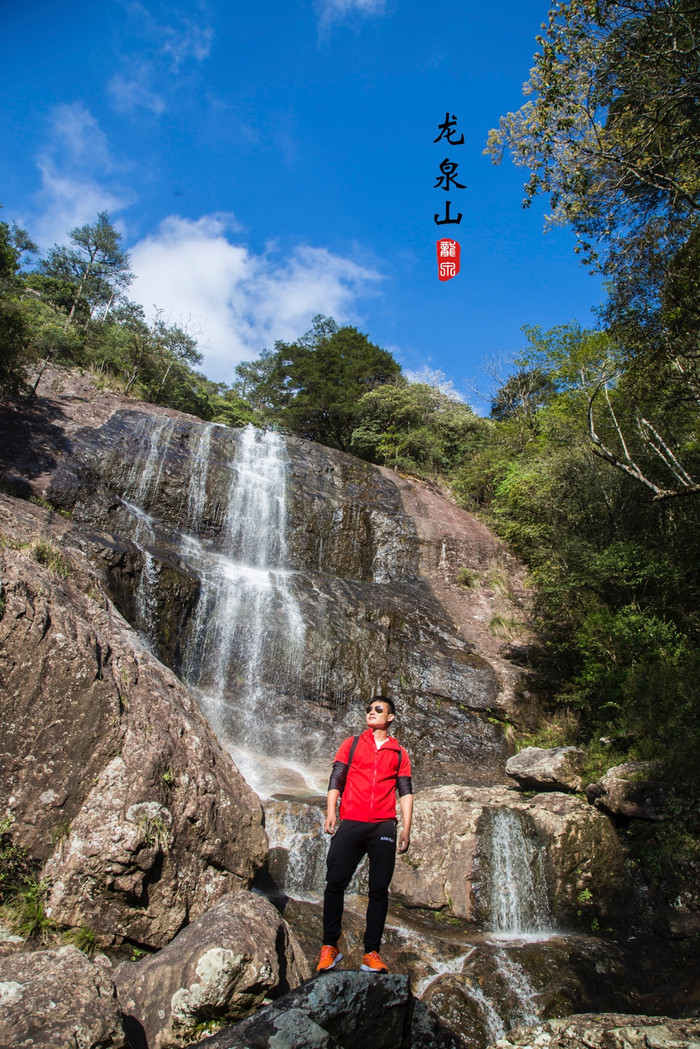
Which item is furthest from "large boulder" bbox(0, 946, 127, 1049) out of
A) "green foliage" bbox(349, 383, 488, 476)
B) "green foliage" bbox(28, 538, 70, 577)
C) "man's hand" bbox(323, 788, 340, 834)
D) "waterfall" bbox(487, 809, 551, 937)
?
"green foliage" bbox(349, 383, 488, 476)

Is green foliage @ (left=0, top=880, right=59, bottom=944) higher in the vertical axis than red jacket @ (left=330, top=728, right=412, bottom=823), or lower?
lower

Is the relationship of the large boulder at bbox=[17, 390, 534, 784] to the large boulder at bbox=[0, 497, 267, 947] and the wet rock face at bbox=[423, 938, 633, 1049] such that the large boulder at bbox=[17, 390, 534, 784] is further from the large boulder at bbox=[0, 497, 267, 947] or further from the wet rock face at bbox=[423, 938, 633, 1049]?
the large boulder at bbox=[0, 497, 267, 947]

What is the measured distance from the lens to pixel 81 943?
366 centimetres

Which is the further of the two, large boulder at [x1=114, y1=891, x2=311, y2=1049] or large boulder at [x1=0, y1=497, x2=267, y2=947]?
large boulder at [x1=0, y1=497, x2=267, y2=947]

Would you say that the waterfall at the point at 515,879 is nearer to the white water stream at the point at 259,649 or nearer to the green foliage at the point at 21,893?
the white water stream at the point at 259,649

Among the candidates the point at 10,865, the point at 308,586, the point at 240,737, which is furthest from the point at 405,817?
the point at 308,586

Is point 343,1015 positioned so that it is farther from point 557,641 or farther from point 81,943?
point 557,641

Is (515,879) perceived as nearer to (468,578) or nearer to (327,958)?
(327,958)

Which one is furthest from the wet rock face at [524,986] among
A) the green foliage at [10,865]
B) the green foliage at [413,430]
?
the green foliage at [413,430]

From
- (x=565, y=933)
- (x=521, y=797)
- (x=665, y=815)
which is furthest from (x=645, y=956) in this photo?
(x=521, y=797)

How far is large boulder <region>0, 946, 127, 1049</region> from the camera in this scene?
2.39 meters

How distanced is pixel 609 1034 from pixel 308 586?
10181mm

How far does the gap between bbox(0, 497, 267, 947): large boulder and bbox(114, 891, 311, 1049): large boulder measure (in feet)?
1.64

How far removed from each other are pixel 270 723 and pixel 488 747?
13.8 feet
